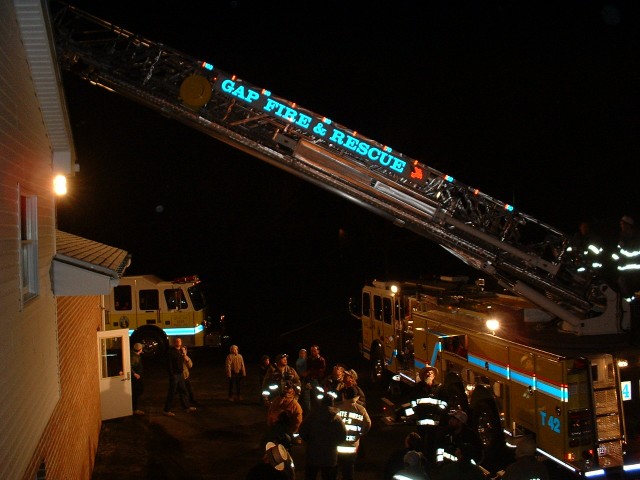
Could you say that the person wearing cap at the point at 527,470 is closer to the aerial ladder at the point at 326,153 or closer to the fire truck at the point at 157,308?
the aerial ladder at the point at 326,153

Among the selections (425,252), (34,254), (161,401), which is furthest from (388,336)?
(425,252)

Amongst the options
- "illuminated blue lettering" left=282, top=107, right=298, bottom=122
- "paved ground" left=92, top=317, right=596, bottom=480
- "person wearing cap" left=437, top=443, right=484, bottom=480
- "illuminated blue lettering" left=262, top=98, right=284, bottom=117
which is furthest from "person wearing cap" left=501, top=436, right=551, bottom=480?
"illuminated blue lettering" left=262, top=98, right=284, bottom=117

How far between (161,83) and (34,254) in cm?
389

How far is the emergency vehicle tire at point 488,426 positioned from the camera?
344 inches

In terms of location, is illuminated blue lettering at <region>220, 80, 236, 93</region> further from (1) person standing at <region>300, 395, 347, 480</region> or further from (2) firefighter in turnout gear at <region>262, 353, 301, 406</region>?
(2) firefighter in turnout gear at <region>262, 353, 301, 406</region>

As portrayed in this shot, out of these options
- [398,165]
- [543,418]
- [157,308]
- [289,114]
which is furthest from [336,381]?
[157,308]

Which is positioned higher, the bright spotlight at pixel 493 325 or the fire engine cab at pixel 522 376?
the bright spotlight at pixel 493 325

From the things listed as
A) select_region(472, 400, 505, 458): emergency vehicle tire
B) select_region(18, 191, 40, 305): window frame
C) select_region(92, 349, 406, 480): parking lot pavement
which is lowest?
select_region(92, 349, 406, 480): parking lot pavement

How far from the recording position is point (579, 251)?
8070 mm

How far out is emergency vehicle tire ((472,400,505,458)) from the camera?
8.74m

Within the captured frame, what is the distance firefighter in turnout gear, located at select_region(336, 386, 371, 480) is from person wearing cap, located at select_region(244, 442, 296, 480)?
4.23ft

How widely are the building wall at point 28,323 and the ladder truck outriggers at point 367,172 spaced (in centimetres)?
202

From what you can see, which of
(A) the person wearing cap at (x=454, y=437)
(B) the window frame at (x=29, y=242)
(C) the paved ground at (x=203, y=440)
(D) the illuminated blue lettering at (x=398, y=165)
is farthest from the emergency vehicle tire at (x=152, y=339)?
(B) the window frame at (x=29, y=242)

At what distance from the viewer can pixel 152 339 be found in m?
17.7
